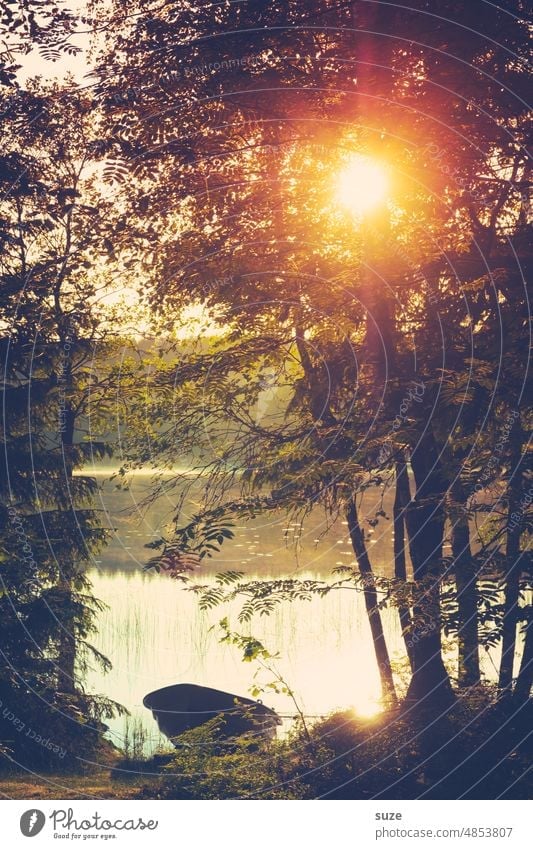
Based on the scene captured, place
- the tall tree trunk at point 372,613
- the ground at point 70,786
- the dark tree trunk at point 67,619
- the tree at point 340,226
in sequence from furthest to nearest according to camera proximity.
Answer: the dark tree trunk at point 67,619
the tall tree trunk at point 372,613
the tree at point 340,226
the ground at point 70,786

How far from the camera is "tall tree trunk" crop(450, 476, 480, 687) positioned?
477 inches

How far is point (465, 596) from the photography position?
12.2 meters

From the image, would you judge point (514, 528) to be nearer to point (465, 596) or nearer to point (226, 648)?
point (465, 596)

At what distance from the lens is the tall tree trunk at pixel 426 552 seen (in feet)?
47.1

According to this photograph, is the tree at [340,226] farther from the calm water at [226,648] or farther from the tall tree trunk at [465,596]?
the calm water at [226,648]

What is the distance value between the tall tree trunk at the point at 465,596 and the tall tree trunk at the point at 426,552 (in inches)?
14.9

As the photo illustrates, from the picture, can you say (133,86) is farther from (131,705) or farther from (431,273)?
(131,705)

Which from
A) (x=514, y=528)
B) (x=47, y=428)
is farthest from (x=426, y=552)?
(x=47, y=428)

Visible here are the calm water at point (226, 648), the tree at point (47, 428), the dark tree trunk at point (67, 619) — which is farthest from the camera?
the calm water at point (226, 648)

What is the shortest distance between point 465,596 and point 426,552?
341 centimetres

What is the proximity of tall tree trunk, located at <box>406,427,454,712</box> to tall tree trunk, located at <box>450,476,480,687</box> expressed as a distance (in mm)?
378

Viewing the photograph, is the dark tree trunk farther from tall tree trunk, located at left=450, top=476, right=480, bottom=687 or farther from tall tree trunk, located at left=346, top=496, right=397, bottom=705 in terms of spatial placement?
tall tree trunk, located at left=450, top=476, right=480, bottom=687

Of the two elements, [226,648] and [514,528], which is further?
[226,648]

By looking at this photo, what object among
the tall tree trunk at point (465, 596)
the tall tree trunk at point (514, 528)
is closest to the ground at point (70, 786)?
the tall tree trunk at point (465, 596)
